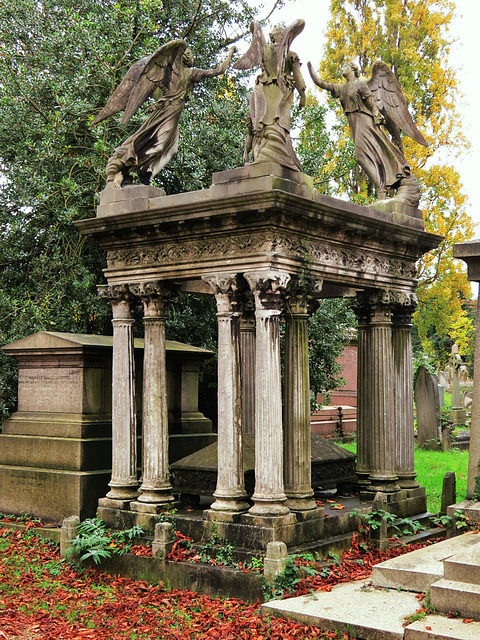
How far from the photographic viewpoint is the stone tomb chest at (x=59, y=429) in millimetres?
10453

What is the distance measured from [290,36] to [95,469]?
20.2ft

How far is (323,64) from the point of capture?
79.4 feet

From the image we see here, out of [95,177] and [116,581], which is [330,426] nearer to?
[95,177]

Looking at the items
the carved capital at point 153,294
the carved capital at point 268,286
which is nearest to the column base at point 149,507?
the carved capital at point 153,294

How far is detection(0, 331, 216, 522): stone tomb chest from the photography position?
10.5 m

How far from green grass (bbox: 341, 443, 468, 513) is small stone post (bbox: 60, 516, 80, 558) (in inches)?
213

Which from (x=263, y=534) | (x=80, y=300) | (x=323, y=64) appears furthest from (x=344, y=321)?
(x=323, y=64)

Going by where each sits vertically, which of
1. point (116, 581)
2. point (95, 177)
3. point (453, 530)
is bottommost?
point (116, 581)

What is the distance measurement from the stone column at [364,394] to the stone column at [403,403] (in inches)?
14.9

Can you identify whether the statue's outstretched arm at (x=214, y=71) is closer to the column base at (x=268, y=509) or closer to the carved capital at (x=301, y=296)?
the carved capital at (x=301, y=296)

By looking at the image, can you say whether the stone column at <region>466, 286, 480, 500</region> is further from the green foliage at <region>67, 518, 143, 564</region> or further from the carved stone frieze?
the green foliage at <region>67, 518, 143, 564</region>

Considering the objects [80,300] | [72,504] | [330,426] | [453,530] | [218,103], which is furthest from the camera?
[330,426]

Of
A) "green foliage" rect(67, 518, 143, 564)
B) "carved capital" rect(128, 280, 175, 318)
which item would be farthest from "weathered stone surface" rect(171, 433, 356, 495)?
"carved capital" rect(128, 280, 175, 318)

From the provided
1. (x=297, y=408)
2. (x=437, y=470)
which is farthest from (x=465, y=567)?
(x=437, y=470)
